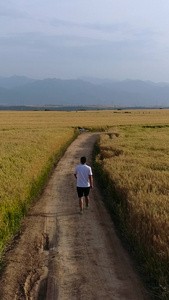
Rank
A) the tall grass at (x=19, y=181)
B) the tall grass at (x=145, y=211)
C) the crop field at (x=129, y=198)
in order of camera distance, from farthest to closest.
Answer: the tall grass at (x=19, y=181) < the crop field at (x=129, y=198) < the tall grass at (x=145, y=211)

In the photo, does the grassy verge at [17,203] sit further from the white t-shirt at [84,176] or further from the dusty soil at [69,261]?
the white t-shirt at [84,176]

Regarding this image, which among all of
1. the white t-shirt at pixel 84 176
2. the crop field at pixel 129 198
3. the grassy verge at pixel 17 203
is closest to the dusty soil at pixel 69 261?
the grassy verge at pixel 17 203

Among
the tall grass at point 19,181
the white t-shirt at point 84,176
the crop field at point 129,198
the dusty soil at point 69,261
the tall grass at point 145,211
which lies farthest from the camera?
the white t-shirt at point 84,176

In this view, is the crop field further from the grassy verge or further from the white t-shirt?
the white t-shirt

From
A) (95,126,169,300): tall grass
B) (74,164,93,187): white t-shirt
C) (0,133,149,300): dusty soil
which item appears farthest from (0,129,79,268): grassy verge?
(95,126,169,300): tall grass

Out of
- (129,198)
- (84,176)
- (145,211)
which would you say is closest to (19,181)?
(84,176)

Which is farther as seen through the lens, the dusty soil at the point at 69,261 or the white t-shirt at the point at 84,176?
the white t-shirt at the point at 84,176

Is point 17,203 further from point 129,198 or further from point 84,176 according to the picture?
point 129,198

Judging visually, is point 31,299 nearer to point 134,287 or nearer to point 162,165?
point 134,287

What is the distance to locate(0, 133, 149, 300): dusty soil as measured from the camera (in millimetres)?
6398

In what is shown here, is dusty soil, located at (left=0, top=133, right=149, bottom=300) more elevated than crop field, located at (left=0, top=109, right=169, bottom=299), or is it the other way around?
crop field, located at (left=0, top=109, right=169, bottom=299)

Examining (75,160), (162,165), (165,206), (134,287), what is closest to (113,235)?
(165,206)

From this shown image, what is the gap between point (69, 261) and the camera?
7582mm

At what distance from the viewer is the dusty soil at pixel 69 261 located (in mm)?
6398
